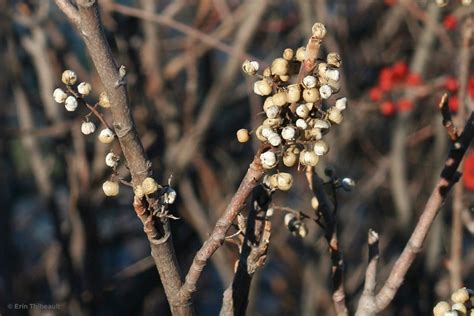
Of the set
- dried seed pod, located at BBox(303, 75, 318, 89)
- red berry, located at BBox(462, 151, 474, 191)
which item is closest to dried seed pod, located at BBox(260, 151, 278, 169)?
dried seed pod, located at BBox(303, 75, 318, 89)

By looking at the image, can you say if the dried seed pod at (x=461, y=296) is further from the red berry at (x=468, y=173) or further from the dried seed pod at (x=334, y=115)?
the red berry at (x=468, y=173)

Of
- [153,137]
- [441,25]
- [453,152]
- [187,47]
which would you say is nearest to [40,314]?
[153,137]

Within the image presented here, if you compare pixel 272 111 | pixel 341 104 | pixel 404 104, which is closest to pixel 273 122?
pixel 272 111

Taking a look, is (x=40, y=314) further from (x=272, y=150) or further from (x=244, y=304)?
(x=272, y=150)

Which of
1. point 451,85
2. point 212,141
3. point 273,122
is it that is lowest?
point 273,122

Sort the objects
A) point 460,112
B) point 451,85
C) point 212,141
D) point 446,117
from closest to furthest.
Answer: point 446,117, point 460,112, point 451,85, point 212,141

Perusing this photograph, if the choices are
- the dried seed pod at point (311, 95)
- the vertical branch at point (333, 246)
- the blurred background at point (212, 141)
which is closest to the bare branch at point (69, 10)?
the dried seed pod at point (311, 95)

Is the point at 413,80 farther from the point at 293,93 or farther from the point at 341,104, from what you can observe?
the point at 293,93
